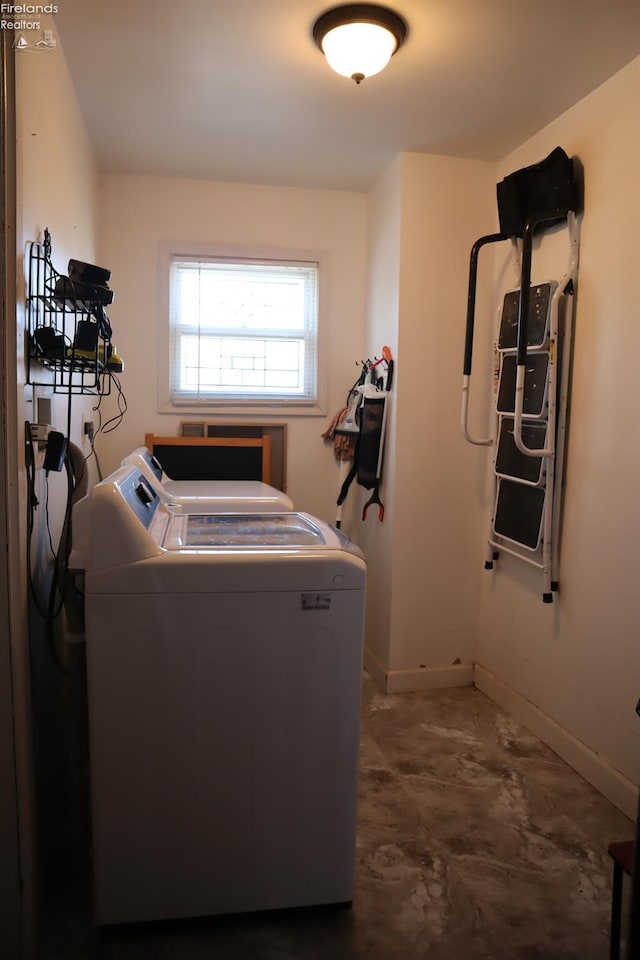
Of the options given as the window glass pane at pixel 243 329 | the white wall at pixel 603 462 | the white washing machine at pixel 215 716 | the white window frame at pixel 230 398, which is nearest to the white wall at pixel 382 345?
the white window frame at pixel 230 398

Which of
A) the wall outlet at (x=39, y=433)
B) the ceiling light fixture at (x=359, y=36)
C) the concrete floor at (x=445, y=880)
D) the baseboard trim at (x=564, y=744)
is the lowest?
the concrete floor at (x=445, y=880)

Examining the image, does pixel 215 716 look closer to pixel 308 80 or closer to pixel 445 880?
pixel 445 880

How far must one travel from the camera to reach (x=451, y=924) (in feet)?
5.66

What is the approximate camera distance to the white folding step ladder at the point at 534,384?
2496mm

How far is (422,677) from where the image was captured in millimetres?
3256

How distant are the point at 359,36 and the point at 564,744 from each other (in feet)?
8.56

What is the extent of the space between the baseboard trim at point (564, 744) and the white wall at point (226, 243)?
1.38m

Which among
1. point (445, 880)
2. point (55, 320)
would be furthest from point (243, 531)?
point (445, 880)

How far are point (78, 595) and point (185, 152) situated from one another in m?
2.32

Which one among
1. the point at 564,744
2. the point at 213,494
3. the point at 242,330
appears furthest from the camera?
the point at 242,330

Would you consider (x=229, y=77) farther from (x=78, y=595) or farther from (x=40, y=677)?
(x=40, y=677)

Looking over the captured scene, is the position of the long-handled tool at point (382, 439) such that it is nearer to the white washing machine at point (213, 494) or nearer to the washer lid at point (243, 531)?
the white washing machine at point (213, 494)

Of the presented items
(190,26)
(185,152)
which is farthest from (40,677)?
(185,152)

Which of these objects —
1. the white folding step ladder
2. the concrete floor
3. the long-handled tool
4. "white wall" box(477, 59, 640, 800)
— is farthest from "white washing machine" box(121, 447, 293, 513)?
"white wall" box(477, 59, 640, 800)
